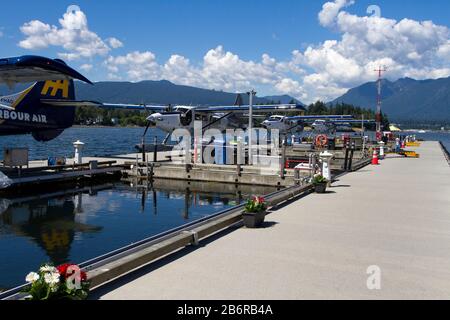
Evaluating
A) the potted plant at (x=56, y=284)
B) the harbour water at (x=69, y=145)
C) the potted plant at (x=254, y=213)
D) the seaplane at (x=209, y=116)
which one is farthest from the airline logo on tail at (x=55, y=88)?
the potted plant at (x=56, y=284)

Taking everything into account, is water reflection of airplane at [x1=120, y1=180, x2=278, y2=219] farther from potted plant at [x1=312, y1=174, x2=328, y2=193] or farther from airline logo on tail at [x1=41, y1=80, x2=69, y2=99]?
airline logo on tail at [x1=41, y1=80, x2=69, y2=99]

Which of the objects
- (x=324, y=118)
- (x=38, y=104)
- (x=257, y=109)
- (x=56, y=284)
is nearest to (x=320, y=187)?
(x=56, y=284)

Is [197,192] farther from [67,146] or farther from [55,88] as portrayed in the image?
[67,146]

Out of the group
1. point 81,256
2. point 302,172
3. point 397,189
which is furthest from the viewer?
point 302,172

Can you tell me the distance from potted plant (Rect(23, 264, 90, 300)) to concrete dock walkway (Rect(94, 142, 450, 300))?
0.63 m

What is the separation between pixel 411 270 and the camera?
586 centimetres

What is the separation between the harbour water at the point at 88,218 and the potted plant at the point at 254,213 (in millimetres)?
3371

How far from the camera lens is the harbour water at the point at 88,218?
9516 millimetres

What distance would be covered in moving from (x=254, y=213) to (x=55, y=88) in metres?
16.8

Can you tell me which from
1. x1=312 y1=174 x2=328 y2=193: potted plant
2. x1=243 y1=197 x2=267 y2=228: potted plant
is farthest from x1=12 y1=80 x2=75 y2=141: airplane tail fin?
x1=243 y1=197 x2=267 y2=228: potted plant

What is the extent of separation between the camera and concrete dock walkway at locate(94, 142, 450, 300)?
497 cm

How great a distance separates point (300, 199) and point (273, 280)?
668 centimetres

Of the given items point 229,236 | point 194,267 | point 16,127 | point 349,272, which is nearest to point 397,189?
point 229,236
